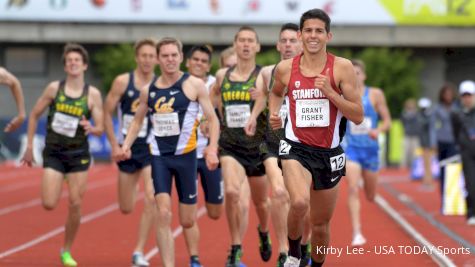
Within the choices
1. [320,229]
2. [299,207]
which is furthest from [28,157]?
[299,207]

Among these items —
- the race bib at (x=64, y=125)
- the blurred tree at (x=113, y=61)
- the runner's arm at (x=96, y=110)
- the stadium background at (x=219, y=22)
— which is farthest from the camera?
the stadium background at (x=219, y=22)

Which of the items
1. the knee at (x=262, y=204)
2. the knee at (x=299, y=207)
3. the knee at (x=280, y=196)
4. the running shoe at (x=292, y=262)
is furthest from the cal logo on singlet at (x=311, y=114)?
the knee at (x=262, y=204)

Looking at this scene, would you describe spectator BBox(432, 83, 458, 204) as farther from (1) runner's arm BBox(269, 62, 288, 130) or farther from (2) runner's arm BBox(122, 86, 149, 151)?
(1) runner's arm BBox(269, 62, 288, 130)

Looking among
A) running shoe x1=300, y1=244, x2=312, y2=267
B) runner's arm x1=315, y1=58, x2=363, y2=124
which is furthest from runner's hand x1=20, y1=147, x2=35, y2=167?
runner's arm x1=315, y1=58, x2=363, y2=124

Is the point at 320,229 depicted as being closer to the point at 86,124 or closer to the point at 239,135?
the point at 239,135

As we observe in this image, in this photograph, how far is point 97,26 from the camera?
46844 millimetres

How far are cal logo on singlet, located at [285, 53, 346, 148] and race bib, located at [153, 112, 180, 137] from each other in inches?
69.5

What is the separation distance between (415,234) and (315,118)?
6.04 m

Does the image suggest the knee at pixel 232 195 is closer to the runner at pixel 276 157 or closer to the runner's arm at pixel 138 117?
the runner at pixel 276 157

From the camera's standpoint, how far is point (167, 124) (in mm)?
11523

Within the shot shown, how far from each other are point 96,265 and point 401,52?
117 feet

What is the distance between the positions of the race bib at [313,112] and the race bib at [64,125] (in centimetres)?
401

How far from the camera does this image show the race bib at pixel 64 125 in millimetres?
13234

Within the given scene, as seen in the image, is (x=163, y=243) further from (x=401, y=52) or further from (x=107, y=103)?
(x=401, y=52)
